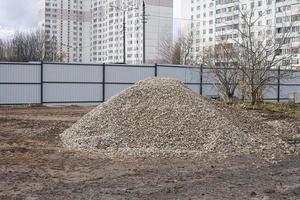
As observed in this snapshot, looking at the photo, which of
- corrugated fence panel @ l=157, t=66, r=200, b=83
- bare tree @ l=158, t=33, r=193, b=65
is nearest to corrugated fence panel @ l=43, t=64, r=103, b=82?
corrugated fence panel @ l=157, t=66, r=200, b=83

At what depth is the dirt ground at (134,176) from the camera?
242 inches

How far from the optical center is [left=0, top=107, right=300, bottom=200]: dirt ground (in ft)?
20.2

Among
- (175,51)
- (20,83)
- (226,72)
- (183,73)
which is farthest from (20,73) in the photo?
(175,51)

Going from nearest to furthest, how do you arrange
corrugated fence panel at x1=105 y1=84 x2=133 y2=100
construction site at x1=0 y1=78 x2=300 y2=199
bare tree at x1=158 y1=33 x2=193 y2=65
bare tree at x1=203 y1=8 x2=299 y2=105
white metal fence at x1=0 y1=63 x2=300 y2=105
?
construction site at x1=0 y1=78 x2=300 y2=199 < bare tree at x1=203 y1=8 x2=299 y2=105 < white metal fence at x1=0 y1=63 x2=300 y2=105 < corrugated fence panel at x1=105 y1=84 x2=133 y2=100 < bare tree at x1=158 y1=33 x2=193 y2=65

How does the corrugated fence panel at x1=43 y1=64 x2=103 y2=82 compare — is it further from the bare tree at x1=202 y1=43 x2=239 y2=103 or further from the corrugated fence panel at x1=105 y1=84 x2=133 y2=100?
the bare tree at x1=202 y1=43 x2=239 y2=103

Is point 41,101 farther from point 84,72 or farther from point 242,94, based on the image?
point 242,94

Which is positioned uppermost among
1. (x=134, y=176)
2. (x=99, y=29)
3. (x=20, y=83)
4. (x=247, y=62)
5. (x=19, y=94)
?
(x=99, y=29)

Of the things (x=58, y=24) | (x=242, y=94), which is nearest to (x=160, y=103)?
(x=242, y=94)

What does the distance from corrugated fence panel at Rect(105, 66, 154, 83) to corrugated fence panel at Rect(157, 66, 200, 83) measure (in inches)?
35.1

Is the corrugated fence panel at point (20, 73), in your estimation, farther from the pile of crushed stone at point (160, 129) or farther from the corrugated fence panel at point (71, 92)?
the pile of crushed stone at point (160, 129)

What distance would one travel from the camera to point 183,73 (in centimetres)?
2575

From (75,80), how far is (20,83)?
9.00 feet

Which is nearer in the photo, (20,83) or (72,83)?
(20,83)

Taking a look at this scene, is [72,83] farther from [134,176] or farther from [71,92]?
[134,176]
